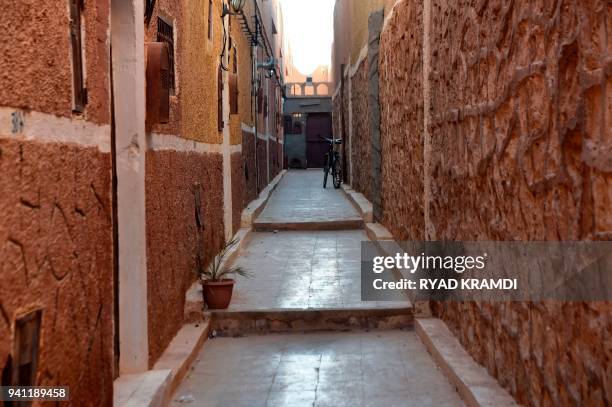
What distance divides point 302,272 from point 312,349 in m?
2.32

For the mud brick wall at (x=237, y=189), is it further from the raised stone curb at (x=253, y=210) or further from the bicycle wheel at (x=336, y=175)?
the bicycle wheel at (x=336, y=175)

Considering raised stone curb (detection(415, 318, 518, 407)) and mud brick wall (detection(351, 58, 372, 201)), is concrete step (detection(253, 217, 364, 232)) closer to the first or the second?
mud brick wall (detection(351, 58, 372, 201))

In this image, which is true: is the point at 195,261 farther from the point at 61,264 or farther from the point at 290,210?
the point at 290,210

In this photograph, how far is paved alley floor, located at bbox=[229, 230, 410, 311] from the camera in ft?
21.3

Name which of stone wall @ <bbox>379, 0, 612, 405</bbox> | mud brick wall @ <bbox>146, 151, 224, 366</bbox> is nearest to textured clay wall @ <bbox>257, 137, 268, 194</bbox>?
mud brick wall @ <bbox>146, 151, 224, 366</bbox>

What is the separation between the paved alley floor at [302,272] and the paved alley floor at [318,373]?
16.6 inches

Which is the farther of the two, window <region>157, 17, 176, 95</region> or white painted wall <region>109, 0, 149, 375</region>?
window <region>157, 17, 176, 95</region>

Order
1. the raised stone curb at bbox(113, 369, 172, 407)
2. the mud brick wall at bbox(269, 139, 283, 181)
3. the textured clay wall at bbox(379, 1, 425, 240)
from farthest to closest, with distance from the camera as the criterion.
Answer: the mud brick wall at bbox(269, 139, 283, 181) < the textured clay wall at bbox(379, 1, 425, 240) < the raised stone curb at bbox(113, 369, 172, 407)

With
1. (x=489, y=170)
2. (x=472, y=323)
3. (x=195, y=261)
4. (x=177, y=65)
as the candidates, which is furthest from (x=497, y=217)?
(x=195, y=261)

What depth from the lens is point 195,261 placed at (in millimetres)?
6586

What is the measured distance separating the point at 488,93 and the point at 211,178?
4.09 m

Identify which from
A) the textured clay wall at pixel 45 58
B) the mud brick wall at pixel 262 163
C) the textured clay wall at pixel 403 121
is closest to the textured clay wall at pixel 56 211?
the textured clay wall at pixel 45 58

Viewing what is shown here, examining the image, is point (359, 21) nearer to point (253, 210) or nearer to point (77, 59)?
point (253, 210)

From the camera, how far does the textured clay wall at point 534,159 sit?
8.52 ft
